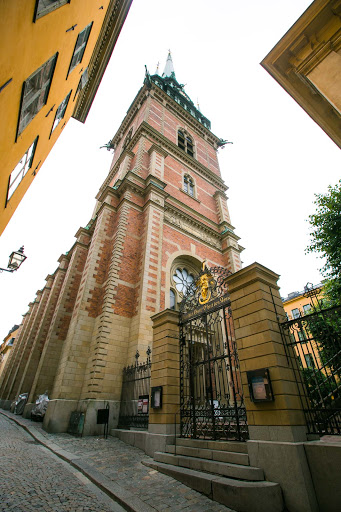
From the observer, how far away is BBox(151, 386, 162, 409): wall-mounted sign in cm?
670

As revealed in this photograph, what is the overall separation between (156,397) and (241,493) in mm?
3600

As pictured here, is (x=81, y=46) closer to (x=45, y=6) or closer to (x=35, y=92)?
(x=35, y=92)

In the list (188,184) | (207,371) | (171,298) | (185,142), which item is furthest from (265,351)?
(185,142)

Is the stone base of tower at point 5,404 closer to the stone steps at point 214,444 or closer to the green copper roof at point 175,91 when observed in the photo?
the stone steps at point 214,444

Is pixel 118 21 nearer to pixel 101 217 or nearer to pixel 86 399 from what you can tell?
pixel 101 217

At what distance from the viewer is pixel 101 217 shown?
50.5ft

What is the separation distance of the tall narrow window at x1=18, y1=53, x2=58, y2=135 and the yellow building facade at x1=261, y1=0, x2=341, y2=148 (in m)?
6.60

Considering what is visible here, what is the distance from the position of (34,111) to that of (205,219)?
50.3ft

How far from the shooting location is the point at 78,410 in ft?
32.4

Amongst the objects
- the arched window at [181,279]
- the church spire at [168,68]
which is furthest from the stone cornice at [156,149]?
the church spire at [168,68]

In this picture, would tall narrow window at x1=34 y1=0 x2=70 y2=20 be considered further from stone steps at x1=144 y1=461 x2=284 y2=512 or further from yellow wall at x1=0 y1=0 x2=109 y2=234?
stone steps at x1=144 y1=461 x2=284 y2=512

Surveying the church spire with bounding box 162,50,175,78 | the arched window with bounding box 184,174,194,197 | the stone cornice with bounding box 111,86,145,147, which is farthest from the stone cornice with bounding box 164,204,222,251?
the church spire with bounding box 162,50,175,78

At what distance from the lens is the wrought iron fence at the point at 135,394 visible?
28.7 feet

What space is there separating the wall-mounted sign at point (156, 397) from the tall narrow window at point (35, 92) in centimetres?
734
